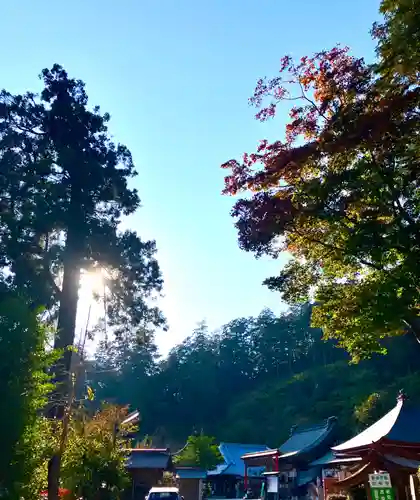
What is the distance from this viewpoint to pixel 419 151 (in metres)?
8.59

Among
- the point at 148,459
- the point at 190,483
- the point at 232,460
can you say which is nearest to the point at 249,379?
the point at 232,460

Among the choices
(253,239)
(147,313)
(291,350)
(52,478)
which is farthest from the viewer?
(291,350)

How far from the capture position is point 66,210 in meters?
17.9

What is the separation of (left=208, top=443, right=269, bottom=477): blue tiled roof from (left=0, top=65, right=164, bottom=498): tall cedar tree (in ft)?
98.7

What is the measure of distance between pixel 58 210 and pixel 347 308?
11.6 metres

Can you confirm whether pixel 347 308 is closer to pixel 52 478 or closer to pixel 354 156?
pixel 354 156

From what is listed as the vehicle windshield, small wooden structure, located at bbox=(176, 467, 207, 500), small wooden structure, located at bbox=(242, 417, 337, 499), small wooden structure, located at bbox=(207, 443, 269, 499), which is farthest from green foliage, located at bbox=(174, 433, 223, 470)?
the vehicle windshield

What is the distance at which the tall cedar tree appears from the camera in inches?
683

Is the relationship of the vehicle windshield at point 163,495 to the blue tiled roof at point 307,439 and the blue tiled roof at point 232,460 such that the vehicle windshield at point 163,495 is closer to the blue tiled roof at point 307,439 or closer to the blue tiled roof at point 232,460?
the blue tiled roof at point 307,439

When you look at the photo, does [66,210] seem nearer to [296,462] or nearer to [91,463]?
[91,463]

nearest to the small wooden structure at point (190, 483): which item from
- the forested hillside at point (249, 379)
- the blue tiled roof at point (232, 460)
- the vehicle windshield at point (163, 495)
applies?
the blue tiled roof at point (232, 460)

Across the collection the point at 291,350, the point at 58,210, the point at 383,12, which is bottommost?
the point at 383,12

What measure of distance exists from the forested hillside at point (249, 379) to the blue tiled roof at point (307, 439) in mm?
12503

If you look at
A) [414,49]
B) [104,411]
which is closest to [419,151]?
[414,49]
